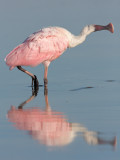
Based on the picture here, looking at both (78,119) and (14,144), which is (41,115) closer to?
(78,119)

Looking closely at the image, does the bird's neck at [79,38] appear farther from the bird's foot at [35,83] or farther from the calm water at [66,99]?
the bird's foot at [35,83]

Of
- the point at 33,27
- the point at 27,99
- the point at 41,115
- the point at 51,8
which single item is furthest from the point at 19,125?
the point at 51,8

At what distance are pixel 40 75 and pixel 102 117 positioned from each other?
5.64 meters

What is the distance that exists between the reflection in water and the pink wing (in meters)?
3.58

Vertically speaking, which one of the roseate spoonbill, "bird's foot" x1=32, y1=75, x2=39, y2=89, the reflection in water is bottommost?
the reflection in water

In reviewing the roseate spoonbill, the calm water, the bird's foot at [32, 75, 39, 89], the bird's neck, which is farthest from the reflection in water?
the bird's neck

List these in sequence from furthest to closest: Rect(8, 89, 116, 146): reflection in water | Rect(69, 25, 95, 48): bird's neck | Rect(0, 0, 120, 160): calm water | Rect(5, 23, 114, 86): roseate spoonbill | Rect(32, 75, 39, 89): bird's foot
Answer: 1. Rect(69, 25, 95, 48): bird's neck
2. Rect(5, 23, 114, 86): roseate spoonbill
3. Rect(32, 75, 39, 89): bird's foot
4. Rect(8, 89, 116, 146): reflection in water
5. Rect(0, 0, 120, 160): calm water

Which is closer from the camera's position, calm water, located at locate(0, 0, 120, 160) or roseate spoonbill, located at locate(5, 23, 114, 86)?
calm water, located at locate(0, 0, 120, 160)

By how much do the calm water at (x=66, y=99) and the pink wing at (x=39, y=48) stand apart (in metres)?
0.46

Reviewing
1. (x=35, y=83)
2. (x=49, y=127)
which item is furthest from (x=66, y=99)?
(x=49, y=127)

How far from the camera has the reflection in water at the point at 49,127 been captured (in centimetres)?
860

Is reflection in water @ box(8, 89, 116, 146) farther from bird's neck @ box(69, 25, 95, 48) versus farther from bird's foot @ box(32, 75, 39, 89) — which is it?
bird's neck @ box(69, 25, 95, 48)

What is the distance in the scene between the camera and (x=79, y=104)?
453 inches

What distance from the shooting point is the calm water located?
27.2 feet
